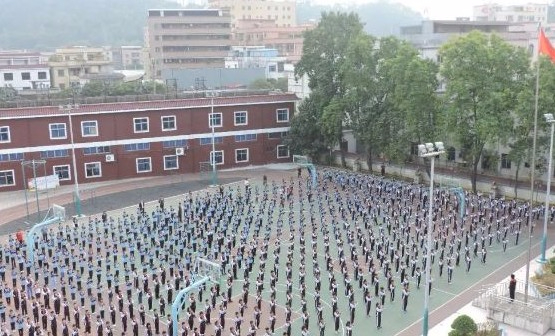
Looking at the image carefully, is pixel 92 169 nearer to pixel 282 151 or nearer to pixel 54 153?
pixel 54 153

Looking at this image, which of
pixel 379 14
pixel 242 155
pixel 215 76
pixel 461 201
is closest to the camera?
pixel 461 201

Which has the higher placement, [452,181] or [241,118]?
[241,118]

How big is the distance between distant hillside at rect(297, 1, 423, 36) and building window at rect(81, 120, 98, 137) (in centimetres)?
11563

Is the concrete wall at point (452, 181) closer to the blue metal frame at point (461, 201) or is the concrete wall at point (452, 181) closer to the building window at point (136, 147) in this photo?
the blue metal frame at point (461, 201)

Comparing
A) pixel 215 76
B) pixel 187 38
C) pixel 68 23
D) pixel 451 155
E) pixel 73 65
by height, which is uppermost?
pixel 68 23

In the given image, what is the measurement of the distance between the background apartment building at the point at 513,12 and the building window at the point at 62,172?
3038 inches

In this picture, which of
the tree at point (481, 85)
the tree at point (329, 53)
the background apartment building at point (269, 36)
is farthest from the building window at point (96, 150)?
the background apartment building at point (269, 36)

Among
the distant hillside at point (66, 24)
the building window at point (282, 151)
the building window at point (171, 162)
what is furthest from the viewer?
the distant hillside at point (66, 24)

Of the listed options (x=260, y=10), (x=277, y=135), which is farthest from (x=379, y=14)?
(x=277, y=135)

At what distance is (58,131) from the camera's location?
36188mm

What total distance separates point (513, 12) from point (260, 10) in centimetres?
4756

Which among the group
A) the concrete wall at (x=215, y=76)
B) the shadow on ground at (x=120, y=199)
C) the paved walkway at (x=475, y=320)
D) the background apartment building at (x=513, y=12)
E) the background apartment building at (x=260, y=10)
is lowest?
the paved walkway at (x=475, y=320)

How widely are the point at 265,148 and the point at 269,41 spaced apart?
2461 inches

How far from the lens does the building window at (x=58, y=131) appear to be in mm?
36000
